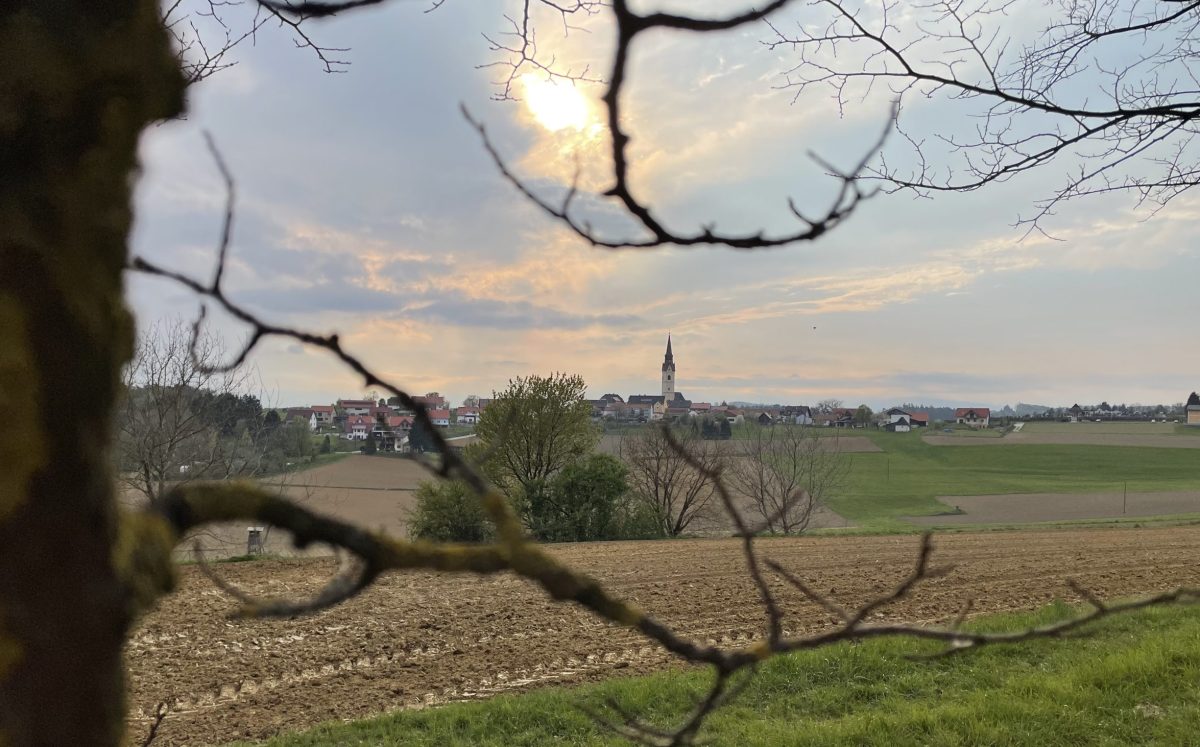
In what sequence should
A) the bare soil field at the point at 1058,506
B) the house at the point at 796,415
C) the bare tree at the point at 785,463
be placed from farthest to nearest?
the house at the point at 796,415
the bare soil field at the point at 1058,506
the bare tree at the point at 785,463

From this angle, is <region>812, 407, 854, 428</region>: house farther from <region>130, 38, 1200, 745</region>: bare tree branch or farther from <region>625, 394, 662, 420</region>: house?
<region>130, 38, 1200, 745</region>: bare tree branch

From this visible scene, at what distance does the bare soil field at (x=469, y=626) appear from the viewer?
8.10 m

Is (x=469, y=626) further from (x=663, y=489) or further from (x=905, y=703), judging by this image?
(x=663, y=489)

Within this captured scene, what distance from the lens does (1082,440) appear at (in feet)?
206

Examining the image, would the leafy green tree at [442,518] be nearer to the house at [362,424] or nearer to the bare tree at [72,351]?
the house at [362,424]

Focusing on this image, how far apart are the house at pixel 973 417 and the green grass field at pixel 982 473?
20.9 meters

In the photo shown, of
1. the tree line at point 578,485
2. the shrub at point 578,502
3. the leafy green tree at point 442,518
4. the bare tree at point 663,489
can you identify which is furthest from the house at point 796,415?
the leafy green tree at point 442,518

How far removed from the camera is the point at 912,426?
71500mm

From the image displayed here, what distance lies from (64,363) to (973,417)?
3705 inches

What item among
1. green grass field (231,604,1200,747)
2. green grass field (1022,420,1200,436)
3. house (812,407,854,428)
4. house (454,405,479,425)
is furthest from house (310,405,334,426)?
green grass field (1022,420,1200,436)

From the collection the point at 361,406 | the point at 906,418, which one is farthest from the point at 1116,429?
the point at 361,406

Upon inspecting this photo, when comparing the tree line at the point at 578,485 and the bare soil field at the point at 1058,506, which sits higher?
the tree line at the point at 578,485

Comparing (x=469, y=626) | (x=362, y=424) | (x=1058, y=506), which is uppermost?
(x=362, y=424)

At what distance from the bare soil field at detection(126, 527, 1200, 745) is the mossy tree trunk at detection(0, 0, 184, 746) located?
4.26 m
